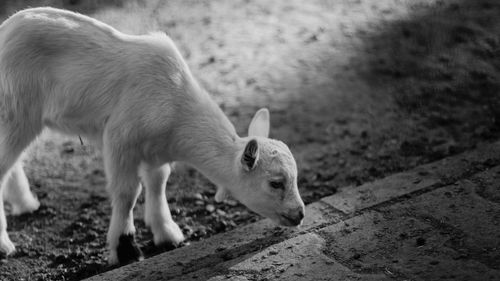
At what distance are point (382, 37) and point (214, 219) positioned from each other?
3.47 metres

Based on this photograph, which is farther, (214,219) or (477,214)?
(214,219)

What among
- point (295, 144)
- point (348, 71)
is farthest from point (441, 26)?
point (295, 144)

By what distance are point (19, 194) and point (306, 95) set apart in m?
2.92

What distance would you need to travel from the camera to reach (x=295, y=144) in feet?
22.5

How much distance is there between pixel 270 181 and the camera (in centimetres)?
489

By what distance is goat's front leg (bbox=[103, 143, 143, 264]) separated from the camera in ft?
16.9

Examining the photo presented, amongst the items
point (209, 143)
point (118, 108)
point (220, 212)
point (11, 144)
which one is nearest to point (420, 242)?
point (209, 143)

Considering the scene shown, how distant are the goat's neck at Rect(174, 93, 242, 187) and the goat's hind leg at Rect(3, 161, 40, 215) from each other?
1.51 meters

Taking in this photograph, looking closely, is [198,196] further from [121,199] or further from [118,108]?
→ [118,108]

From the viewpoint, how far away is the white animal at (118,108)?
16.7 feet

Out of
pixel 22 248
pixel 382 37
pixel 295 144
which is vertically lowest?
pixel 22 248

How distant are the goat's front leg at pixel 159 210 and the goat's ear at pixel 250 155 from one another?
90 cm

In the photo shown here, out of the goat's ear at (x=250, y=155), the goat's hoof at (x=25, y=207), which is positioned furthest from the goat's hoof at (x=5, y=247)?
the goat's ear at (x=250, y=155)

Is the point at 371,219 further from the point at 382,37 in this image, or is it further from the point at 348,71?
the point at 382,37
